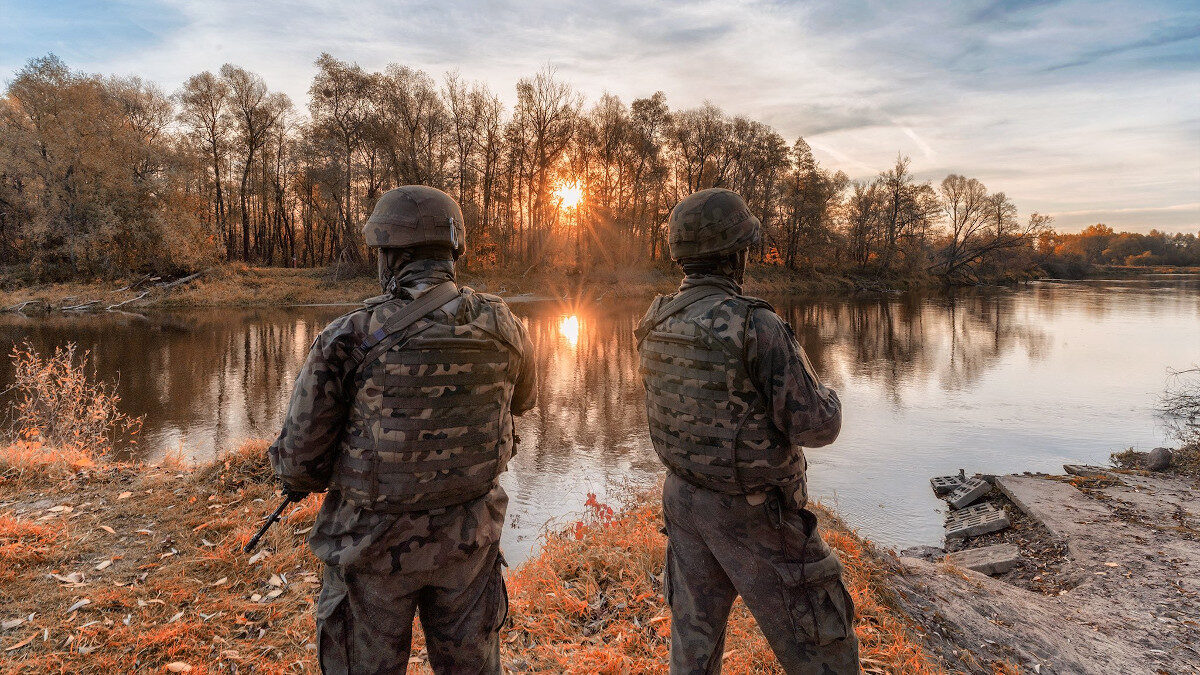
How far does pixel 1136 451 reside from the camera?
9945 millimetres

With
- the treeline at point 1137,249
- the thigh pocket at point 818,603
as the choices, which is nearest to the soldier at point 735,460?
the thigh pocket at point 818,603

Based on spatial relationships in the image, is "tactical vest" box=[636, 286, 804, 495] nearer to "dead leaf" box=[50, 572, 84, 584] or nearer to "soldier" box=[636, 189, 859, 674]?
"soldier" box=[636, 189, 859, 674]

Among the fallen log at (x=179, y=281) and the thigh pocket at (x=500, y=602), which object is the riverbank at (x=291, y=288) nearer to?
the fallen log at (x=179, y=281)

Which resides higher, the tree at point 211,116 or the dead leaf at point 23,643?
the tree at point 211,116

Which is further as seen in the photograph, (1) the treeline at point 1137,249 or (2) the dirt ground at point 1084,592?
(1) the treeline at point 1137,249

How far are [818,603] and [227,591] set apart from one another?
4.41 metres

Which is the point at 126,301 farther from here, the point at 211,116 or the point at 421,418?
the point at 421,418

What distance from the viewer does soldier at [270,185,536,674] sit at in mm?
2270

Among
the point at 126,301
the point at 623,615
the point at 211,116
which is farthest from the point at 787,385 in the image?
the point at 211,116

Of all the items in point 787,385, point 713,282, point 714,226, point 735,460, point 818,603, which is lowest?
point 818,603

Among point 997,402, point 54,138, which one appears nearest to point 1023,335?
point 997,402

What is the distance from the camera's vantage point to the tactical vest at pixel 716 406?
240 centimetres

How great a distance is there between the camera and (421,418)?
91.5 inches

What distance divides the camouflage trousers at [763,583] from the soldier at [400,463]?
35.3 inches
